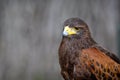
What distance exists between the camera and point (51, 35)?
1755cm

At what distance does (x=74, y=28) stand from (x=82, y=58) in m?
0.36

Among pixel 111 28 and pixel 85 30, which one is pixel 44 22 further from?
pixel 85 30

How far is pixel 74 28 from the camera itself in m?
15.5

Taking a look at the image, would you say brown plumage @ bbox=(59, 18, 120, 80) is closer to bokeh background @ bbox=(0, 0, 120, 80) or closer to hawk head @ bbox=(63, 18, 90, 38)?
hawk head @ bbox=(63, 18, 90, 38)

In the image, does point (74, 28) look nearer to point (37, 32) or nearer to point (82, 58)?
point (82, 58)

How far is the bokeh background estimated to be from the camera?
686 inches

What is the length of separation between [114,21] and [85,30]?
1.80m

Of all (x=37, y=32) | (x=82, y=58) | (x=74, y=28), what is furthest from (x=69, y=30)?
(x=37, y=32)

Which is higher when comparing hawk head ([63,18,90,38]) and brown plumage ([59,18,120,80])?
hawk head ([63,18,90,38])

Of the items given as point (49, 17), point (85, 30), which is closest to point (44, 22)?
point (49, 17)

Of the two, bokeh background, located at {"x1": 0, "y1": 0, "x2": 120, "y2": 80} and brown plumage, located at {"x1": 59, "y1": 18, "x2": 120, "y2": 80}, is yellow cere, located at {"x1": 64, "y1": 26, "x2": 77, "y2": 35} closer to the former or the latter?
brown plumage, located at {"x1": 59, "y1": 18, "x2": 120, "y2": 80}

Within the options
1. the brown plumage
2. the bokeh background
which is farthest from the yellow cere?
the bokeh background

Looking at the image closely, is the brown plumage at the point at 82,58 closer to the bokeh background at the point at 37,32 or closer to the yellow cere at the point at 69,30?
the yellow cere at the point at 69,30

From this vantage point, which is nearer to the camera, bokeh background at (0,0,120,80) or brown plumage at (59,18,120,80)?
brown plumage at (59,18,120,80)
